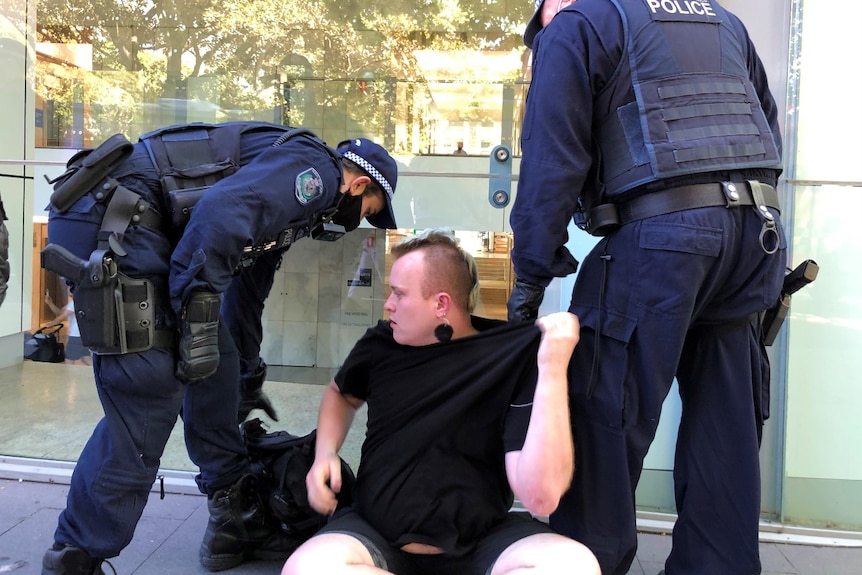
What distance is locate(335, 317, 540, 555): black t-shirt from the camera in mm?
1446

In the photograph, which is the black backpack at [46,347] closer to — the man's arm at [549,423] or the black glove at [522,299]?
the black glove at [522,299]

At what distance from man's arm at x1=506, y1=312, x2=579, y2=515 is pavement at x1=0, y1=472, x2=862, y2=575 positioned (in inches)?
40.7

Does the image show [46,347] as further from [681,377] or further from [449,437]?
[681,377]

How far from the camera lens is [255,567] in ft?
6.64

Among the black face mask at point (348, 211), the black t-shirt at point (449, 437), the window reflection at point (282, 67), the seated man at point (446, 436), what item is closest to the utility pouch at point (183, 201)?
the black face mask at point (348, 211)

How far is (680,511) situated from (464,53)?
3590 millimetres

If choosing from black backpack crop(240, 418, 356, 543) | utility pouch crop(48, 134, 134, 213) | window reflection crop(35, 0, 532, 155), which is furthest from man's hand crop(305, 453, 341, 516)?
window reflection crop(35, 0, 532, 155)

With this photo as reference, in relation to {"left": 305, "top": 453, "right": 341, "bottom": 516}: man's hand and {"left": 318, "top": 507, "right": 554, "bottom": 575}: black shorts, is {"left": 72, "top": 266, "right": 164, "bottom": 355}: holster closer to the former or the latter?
{"left": 305, "top": 453, "right": 341, "bottom": 516}: man's hand

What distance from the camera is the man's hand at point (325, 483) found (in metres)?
1.57

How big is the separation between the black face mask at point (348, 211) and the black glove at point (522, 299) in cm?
66

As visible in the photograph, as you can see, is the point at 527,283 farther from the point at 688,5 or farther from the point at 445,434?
the point at 688,5

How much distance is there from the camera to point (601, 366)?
4.73 feet

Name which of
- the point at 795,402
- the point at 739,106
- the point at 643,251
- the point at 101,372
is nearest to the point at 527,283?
the point at 643,251

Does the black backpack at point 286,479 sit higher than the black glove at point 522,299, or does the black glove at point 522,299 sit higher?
the black glove at point 522,299
